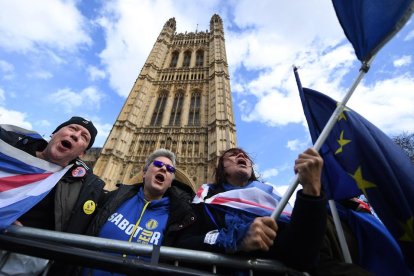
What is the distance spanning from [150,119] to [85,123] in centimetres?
1716

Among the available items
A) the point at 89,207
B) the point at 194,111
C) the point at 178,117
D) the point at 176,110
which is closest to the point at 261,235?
the point at 89,207

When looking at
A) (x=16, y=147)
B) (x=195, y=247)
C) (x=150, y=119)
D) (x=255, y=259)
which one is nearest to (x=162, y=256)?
(x=195, y=247)

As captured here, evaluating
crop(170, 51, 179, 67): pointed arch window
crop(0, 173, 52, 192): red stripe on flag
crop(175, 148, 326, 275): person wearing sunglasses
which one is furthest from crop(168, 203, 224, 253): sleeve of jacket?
crop(170, 51, 179, 67): pointed arch window

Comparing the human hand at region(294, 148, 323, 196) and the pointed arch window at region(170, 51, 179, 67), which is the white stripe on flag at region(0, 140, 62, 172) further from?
the pointed arch window at region(170, 51, 179, 67)

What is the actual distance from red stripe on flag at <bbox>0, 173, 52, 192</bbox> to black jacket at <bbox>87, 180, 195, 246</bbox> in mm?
547

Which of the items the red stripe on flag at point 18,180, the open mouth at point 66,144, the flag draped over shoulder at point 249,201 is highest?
the open mouth at point 66,144

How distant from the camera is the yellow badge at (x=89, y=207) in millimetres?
1841

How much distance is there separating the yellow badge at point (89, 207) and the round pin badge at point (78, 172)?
283 millimetres

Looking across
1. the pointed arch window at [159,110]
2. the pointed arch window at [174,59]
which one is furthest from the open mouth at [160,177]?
the pointed arch window at [174,59]

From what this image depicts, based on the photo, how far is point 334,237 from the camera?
5.17 feet

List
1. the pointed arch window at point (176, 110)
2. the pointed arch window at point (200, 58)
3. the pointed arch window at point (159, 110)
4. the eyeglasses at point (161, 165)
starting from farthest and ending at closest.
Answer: the pointed arch window at point (200, 58) → the pointed arch window at point (159, 110) → the pointed arch window at point (176, 110) → the eyeglasses at point (161, 165)

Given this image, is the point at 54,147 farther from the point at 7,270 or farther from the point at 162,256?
the point at 162,256

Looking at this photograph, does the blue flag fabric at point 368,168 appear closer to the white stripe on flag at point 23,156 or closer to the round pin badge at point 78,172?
the round pin badge at point 78,172

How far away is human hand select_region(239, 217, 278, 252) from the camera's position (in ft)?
3.73
